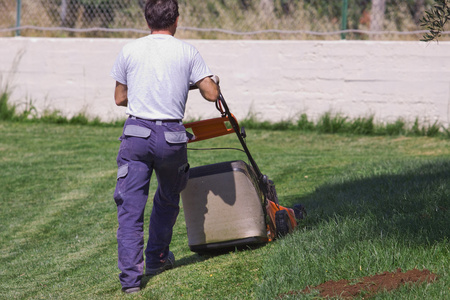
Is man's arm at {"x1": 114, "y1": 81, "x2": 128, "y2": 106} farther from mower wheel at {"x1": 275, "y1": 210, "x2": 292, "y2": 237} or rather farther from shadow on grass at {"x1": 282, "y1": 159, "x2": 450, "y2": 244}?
shadow on grass at {"x1": 282, "y1": 159, "x2": 450, "y2": 244}

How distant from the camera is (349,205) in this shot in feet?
18.2

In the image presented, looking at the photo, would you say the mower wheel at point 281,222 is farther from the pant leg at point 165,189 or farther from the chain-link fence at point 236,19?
the chain-link fence at point 236,19

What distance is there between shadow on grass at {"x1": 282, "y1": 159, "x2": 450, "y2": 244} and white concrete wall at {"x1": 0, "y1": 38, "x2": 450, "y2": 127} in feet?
11.0

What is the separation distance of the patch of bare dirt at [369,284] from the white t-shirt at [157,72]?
144cm

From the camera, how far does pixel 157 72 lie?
4.35 meters

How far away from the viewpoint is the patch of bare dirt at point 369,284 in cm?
361

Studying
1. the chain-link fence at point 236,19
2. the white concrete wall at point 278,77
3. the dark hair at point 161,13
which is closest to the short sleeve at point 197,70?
the dark hair at point 161,13

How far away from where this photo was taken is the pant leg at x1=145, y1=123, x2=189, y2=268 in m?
4.36

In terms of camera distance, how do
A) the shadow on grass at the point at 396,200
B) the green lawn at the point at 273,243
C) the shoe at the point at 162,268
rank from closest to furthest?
1. the green lawn at the point at 273,243
2. the shadow on grass at the point at 396,200
3. the shoe at the point at 162,268

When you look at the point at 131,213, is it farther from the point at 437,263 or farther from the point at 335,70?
the point at 335,70

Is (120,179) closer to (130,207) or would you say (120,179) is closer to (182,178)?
(130,207)

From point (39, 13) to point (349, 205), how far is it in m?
9.44

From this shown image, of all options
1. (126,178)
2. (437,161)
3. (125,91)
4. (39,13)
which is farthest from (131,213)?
(39,13)

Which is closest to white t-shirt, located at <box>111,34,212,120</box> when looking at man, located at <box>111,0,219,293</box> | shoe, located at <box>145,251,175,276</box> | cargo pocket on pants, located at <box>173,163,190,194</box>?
man, located at <box>111,0,219,293</box>
